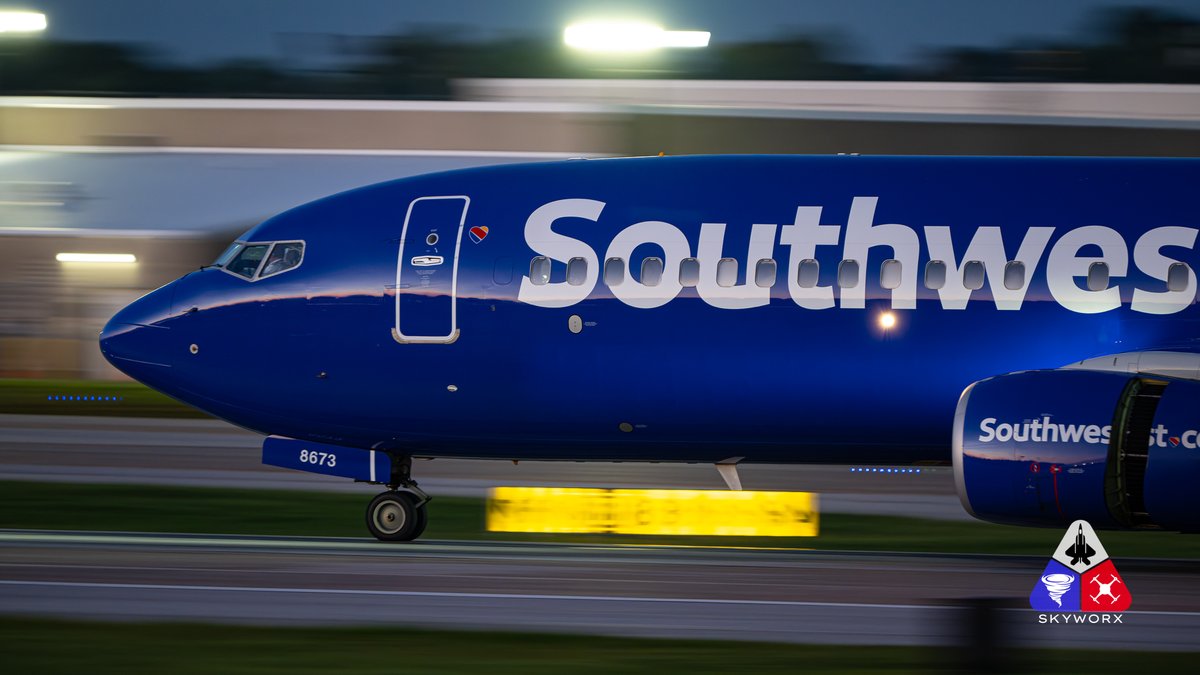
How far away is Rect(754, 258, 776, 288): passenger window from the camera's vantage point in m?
16.9

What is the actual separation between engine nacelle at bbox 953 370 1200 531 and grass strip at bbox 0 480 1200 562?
11.9 ft

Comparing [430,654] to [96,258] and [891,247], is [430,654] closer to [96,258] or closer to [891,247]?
[891,247]

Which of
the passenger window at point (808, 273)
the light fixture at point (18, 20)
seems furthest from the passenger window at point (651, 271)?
the light fixture at point (18, 20)

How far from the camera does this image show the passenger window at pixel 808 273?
1678 centimetres

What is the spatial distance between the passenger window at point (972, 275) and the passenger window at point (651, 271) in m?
3.02

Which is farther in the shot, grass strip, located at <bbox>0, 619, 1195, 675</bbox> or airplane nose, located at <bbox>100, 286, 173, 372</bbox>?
airplane nose, located at <bbox>100, 286, 173, 372</bbox>

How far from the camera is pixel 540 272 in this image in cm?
A: 1744

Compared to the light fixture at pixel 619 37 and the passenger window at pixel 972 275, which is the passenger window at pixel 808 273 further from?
the light fixture at pixel 619 37

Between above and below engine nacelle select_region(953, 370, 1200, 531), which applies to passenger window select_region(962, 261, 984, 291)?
above

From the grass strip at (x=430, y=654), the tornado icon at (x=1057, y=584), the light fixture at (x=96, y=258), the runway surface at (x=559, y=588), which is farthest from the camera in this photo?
the light fixture at (x=96, y=258)

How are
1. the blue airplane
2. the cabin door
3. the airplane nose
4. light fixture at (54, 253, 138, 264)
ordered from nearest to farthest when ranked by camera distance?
the blue airplane → the cabin door → the airplane nose → light fixture at (54, 253, 138, 264)

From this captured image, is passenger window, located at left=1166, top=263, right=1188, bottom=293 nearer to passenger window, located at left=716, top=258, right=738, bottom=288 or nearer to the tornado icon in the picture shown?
the tornado icon

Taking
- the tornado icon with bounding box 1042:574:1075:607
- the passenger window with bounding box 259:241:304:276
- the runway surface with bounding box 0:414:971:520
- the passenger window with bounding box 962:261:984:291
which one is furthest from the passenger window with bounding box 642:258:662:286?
the runway surface with bounding box 0:414:971:520

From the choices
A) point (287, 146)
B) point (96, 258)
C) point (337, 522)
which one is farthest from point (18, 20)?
point (337, 522)
